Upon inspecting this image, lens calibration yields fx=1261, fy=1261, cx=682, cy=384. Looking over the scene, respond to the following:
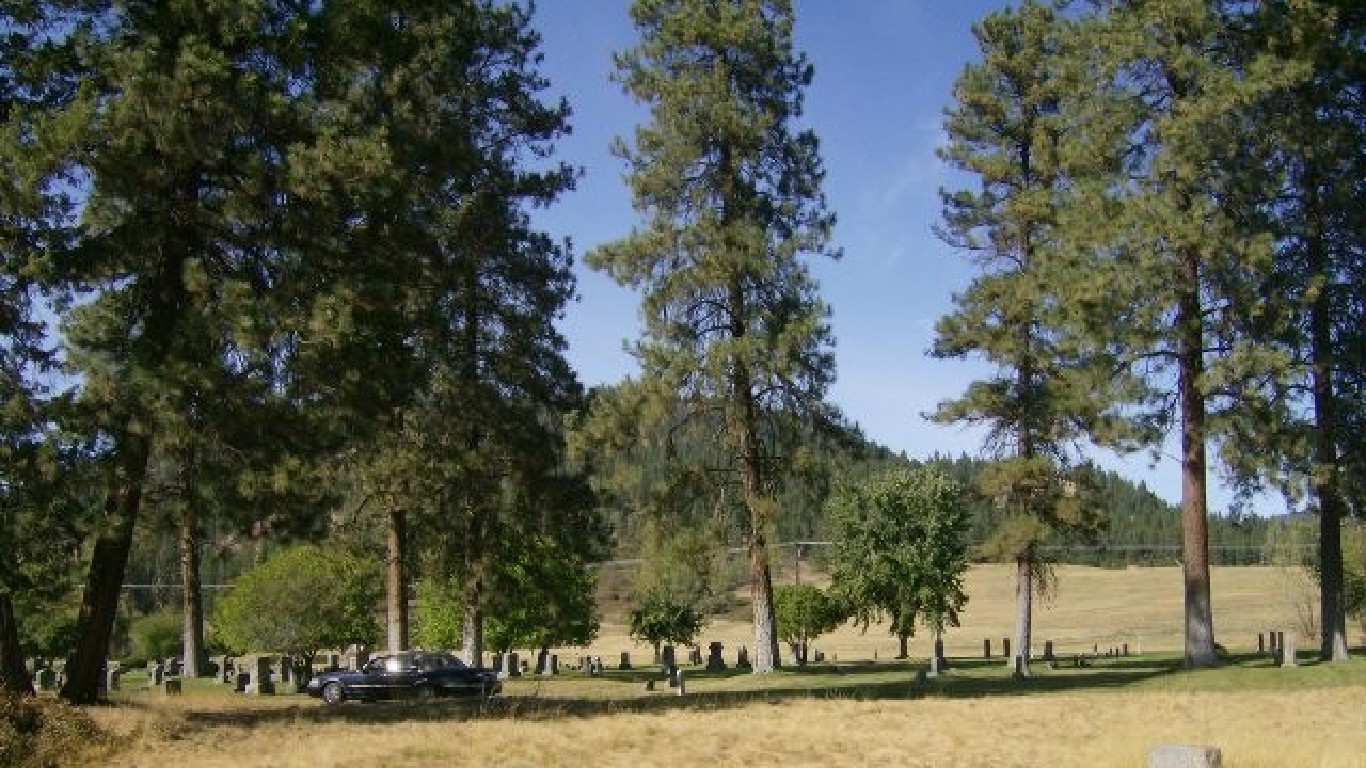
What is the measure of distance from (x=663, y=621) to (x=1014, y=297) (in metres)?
27.5

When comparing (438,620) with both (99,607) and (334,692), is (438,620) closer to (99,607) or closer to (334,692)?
(334,692)

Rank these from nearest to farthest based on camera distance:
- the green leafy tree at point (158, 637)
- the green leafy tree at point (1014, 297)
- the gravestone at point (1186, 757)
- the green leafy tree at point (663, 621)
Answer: the gravestone at point (1186, 757)
the green leafy tree at point (1014, 297)
the green leafy tree at point (663, 621)
the green leafy tree at point (158, 637)

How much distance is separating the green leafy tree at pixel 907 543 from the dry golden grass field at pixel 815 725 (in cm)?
1523

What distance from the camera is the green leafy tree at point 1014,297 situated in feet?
115

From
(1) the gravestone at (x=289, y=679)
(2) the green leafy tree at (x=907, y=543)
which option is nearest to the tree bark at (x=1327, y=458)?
(2) the green leafy tree at (x=907, y=543)

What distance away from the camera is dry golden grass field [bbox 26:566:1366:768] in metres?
15.0

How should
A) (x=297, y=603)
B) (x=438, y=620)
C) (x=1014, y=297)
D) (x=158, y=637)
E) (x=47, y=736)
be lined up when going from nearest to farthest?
(x=47, y=736)
(x=1014, y=297)
(x=297, y=603)
(x=438, y=620)
(x=158, y=637)

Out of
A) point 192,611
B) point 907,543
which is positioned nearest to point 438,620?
point 192,611

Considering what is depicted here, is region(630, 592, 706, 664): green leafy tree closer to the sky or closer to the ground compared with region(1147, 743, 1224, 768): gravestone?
closer to the ground

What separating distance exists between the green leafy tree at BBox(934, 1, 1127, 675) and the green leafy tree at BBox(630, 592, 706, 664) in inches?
906

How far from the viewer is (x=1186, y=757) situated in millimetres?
13570

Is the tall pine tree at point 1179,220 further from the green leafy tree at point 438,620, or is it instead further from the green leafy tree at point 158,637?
the green leafy tree at point 158,637

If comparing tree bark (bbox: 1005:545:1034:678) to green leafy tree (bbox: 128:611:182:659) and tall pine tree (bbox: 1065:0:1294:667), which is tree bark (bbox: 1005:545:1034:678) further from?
green leafy tree (bbox: 128:611:182:659)

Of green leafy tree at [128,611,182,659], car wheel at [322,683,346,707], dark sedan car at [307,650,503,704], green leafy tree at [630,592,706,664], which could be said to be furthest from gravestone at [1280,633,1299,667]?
green leafy tree at [128,611,182,659]
